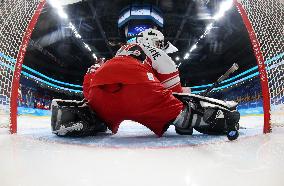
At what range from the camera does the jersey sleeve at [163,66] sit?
1646mm

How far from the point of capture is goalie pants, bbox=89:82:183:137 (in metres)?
1.44

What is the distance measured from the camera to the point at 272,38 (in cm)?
197

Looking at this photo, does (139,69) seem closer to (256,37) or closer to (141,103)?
(141,103)

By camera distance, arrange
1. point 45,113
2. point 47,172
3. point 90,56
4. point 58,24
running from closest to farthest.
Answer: point 47,172, point 45,113, point 58,24, point 90,56

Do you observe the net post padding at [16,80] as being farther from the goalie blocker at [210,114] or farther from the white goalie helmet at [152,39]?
the goalie blocker at [210,114]

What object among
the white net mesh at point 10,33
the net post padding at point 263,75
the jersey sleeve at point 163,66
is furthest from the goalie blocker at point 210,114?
the white net mesh at point 10,33

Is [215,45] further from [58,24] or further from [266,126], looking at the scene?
[266,126]

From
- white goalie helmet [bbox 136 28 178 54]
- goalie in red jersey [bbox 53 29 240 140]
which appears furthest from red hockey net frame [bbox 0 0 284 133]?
white goalie helmet [bbox 136 28 178 54]

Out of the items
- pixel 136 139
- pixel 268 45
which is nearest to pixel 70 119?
Answer: pixel 136 139

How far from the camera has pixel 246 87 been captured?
27.1ft

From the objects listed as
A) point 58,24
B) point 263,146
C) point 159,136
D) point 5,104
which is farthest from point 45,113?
point 263,146

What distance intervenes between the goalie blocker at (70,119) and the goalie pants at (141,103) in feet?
0.49

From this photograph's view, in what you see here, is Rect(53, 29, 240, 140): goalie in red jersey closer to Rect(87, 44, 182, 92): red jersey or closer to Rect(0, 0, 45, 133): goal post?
Rect(87, 44, 182, 92): red jersey

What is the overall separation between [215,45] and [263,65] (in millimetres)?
10307
